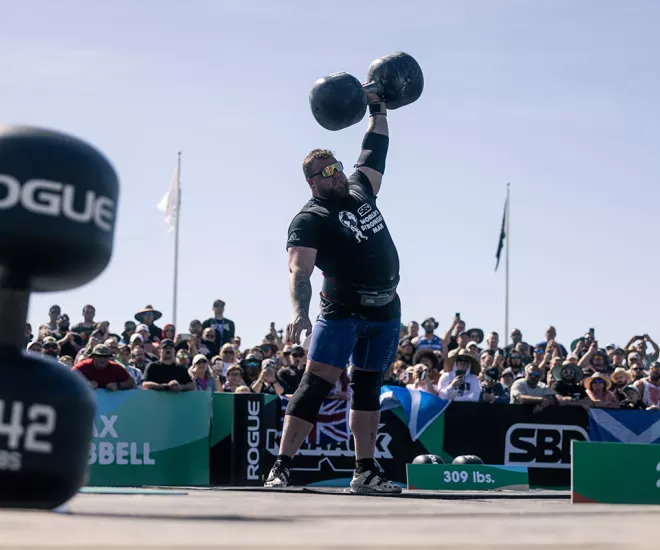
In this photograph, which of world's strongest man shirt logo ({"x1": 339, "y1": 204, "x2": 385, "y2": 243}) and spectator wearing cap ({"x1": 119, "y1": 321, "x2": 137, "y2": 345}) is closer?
world's strongest man shirt logo ({"x1": 339, "y1": 204, "x2": 385, "y2": 243})

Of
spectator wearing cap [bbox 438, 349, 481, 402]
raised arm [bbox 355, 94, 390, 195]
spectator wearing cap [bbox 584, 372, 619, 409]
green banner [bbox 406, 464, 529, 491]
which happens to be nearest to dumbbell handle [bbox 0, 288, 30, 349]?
raised arm [bbox 355, 94, 390, 195]

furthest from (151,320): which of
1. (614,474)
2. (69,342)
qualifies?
(614,474)

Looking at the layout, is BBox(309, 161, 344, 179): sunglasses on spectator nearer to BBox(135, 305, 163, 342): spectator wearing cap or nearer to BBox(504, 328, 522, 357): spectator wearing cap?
BBox(135, 305, 163, 342): spectator wearing cap

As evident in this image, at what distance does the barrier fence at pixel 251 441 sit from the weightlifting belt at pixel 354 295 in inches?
208

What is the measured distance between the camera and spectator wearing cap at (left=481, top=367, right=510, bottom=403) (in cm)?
1328

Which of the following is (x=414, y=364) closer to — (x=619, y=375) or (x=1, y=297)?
(x=619, y=375)

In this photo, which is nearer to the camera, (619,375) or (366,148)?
(366,148)

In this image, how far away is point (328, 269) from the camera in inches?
236

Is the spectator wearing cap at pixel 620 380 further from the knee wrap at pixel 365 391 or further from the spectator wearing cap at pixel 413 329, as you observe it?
the knee wrap at pixel 365 391

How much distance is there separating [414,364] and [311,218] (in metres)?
8.13

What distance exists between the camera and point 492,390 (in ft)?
45.7

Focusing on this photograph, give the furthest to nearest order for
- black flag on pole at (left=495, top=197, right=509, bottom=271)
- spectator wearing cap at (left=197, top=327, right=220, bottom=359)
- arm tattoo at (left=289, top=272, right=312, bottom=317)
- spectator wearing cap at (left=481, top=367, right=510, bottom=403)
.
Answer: black flag on pole at (left=495, top=197, right=509, bottom=271) → spectator wearing cap at (left=197, top=327, right=220, bottom=359) → spectator wearing cap at (left=481, top=367, right=510, bottom=403) → arm tattoo at (left=289, top=272, right=312, bottom=317)

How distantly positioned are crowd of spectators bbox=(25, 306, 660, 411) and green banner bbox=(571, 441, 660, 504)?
618 cm

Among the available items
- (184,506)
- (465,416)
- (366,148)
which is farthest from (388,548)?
(465,416)
